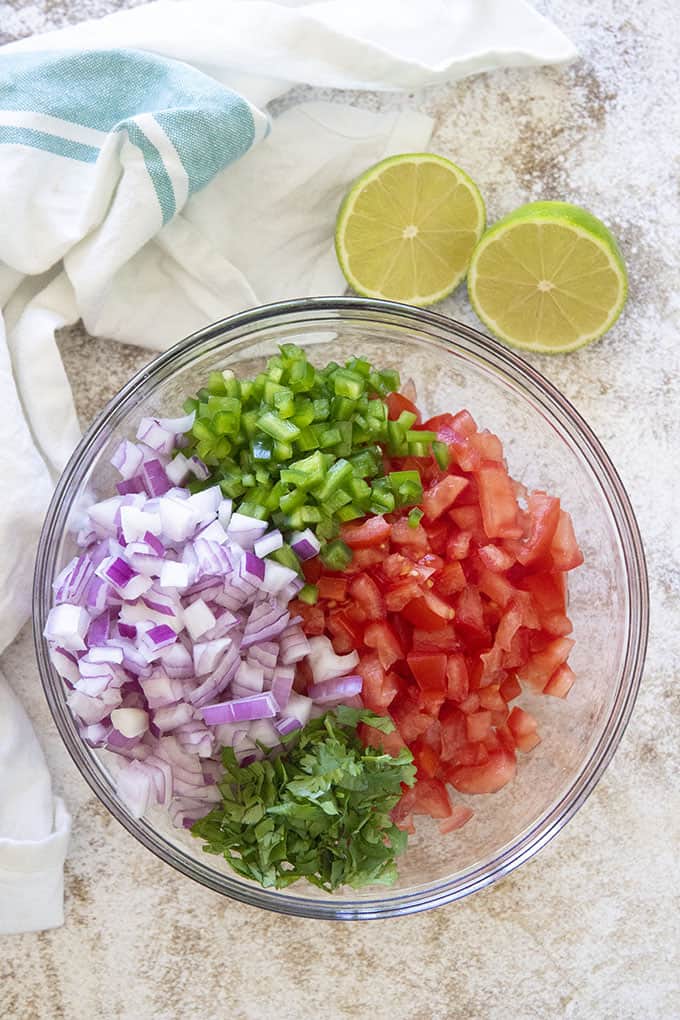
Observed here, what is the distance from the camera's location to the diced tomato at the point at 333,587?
63.4 inches

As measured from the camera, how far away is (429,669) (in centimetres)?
161

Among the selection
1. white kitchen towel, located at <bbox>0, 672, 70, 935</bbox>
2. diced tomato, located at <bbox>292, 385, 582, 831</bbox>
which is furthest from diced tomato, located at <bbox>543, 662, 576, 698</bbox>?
white kitchen towel, located at <bbox>0, 672, 70, 935</bbox>

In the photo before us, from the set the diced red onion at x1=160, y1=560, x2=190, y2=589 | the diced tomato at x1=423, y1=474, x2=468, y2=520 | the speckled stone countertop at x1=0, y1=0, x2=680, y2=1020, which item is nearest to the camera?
the diced red onion at x1=160, y1=560, x2=190, y2=589

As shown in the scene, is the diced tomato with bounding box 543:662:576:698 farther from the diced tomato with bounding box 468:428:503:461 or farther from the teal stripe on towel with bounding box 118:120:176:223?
the teal stripe on towel with bounding box 118:120:176:223

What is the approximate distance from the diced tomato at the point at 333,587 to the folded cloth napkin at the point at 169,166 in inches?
21.4

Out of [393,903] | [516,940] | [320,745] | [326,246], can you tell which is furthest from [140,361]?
[516,940]

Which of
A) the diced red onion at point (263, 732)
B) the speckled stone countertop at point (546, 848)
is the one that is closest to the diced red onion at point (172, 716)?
the diced red onion at point (263, 732)

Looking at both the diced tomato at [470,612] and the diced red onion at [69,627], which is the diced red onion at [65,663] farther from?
the diced tomato at [470,612]

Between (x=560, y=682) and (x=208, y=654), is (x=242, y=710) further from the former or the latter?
(x=560, y=682)

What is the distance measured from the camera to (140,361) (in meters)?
1.92

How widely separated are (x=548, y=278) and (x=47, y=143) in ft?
3.12

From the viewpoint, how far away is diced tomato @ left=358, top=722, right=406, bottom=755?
1609 mm

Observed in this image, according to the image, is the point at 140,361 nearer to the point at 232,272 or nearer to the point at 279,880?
the point at 232,272

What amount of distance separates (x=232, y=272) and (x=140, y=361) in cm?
25
